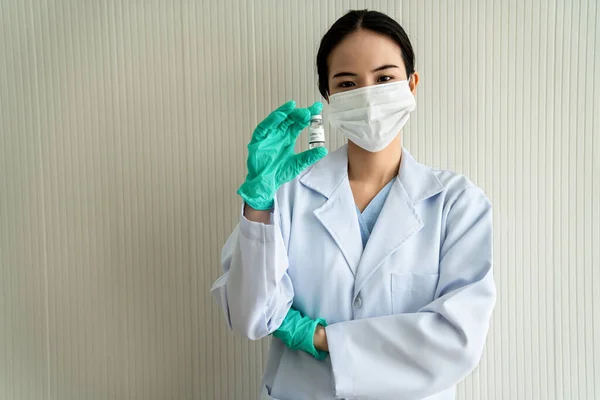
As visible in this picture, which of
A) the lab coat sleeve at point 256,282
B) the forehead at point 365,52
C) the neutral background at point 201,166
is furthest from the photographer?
the neutral background at point 201,166

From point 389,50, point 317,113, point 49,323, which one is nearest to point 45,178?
point 49,323

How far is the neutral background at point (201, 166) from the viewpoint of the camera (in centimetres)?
127

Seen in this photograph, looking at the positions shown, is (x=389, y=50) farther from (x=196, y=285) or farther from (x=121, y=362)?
(x=121, y=362)

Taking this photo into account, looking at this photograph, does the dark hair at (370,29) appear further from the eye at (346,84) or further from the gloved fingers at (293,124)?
the gloved fingers at (293,124)

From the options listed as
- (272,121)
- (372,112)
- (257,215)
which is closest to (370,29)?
(372,112)

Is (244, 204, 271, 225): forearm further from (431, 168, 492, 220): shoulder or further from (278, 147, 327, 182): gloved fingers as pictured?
(431, 168, 492, 220): shoulder

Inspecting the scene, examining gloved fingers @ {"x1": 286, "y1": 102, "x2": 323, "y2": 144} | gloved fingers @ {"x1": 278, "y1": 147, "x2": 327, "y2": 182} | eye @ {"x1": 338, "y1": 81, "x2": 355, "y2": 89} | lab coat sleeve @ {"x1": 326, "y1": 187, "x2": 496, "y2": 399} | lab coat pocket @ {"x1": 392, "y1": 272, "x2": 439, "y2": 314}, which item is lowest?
lab coat sleeve @ {"x1": 326, "y1": 187, "x2": 496, "y2": 399}

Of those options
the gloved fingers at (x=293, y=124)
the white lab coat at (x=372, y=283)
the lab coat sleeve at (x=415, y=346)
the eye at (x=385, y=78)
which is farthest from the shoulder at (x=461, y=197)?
the gloved fingers at (x=293, y=124)

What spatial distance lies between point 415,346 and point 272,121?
20.7 inches

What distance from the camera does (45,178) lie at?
1.36 meters

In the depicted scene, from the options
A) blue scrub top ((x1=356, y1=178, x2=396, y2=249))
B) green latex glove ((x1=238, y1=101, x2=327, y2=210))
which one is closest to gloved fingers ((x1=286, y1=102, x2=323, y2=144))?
green latex glove ((x1=238, y1=101, x2=327, y2=210))

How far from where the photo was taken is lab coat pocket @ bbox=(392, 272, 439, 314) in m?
0.96

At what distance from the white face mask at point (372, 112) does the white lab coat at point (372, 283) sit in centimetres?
11

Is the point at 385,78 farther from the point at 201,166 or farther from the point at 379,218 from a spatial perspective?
the point at 201,166
